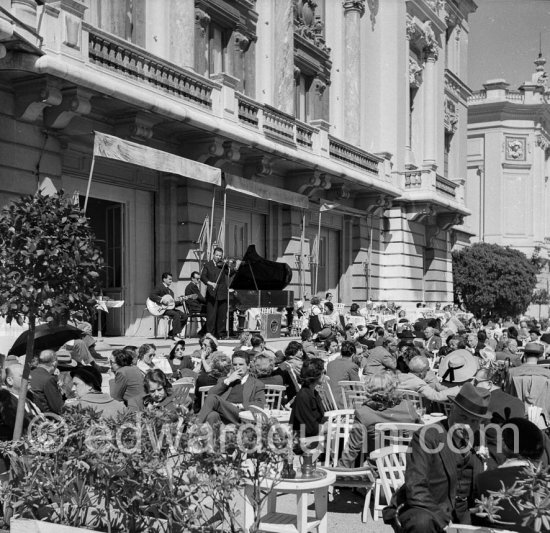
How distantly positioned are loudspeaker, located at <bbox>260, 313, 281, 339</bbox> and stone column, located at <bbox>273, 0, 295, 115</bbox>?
6.96m

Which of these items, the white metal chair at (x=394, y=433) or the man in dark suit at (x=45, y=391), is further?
the man in dark suit at (x=45, y=391)

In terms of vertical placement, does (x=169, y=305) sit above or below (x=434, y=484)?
above

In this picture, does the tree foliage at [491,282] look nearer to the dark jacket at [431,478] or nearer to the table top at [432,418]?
the table top at [432,418]

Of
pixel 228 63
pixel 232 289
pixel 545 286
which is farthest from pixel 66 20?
pixel 545 286

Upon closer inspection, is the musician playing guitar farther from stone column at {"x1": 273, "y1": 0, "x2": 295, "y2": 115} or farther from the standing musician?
stone column at {"x1": 273, "y1": 0, "x2": 295, "y2": 115}

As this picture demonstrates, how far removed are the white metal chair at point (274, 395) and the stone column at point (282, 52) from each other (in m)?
14.4

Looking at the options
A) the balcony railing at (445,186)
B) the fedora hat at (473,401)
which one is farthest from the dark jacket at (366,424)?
the balcony railing at (445,186)

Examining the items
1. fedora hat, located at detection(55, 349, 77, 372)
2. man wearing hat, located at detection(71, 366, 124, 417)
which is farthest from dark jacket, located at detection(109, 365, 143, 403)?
fedora hat, located at detection(55, 349, 77, 372)

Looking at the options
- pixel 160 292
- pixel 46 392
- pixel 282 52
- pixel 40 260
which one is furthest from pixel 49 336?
pixel 282 52

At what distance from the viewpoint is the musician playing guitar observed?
50.9 ft

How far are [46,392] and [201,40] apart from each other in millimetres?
14658

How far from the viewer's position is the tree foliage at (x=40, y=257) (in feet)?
18.9

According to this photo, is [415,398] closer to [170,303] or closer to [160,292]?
[170,303]

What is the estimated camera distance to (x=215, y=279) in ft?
53.4
